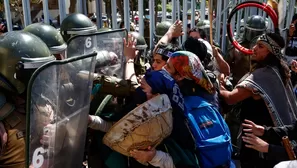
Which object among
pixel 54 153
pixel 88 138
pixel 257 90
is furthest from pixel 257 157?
pixel 54 153

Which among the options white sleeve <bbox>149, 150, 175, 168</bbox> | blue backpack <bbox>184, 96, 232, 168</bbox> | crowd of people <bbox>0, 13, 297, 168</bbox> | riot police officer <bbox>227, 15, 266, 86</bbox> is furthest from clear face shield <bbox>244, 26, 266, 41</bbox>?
white sleeve <bbox>149, 150, 175, 168</bbox>

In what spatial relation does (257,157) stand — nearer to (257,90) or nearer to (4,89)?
(257,90)

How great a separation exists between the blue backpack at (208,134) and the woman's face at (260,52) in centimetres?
87

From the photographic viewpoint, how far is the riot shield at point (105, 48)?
6.90 feet

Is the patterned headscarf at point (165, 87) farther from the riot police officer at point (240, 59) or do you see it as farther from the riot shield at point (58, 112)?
the riot police officer at point (240, 59)

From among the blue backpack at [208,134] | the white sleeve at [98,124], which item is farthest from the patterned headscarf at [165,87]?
A: the white sleeve at [98,124]

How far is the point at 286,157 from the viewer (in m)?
2.10

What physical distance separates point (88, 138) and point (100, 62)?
0.49 meters

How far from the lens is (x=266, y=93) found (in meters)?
2.54

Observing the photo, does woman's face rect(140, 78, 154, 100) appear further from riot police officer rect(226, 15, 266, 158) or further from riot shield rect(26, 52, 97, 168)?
riot police officer rect(226, 15, 266, 158)

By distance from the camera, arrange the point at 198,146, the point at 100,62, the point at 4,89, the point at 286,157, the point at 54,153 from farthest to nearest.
Result: the point at 100,62 < the point at 286,157 < the point at 198,146 < the point at 4,89 < the point at 54,153

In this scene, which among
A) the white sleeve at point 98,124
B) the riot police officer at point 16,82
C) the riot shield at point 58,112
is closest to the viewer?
the riot shield at point 58,112

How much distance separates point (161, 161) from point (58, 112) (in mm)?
603

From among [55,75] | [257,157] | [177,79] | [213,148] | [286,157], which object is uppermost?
[55,75]
